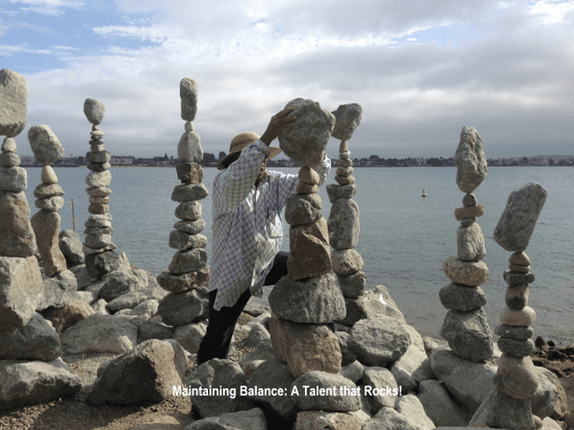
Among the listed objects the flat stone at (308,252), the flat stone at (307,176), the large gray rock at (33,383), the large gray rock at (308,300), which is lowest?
the large gray rock at (33,383)

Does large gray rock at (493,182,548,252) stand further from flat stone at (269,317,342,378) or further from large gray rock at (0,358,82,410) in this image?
large gray rock at (0,358,82,410)

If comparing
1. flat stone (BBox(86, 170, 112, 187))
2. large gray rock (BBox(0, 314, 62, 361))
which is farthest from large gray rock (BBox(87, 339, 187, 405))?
flat stone (BBox(86, 170, 112, 187))

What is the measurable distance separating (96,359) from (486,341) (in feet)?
15.3

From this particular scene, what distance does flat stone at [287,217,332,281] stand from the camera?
325 centimetres

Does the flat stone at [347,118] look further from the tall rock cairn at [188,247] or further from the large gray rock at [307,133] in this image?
the large gray rock at [307,133]

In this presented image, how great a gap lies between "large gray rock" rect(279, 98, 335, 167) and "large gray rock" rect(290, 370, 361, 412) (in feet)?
5.22

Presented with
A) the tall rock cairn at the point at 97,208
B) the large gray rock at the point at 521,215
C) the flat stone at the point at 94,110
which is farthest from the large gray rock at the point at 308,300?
the flat stone at the point at 94,110

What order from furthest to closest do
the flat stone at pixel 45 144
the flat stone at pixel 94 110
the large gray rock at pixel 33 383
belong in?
the flat stone at pixel 94 110, the flat stone at pixel 45 144, the large gray rock at pixel 33 383

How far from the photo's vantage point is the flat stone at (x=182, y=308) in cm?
625

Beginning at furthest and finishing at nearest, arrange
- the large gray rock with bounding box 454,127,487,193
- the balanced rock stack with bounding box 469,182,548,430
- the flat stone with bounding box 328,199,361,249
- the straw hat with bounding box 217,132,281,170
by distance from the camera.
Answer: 1. the flat stone with bounding box 328,199,361,249
2. the large gray rock with bounding box 454,127,487,193
3. the straw hat with bounding box 217,132,281,170
4. the balanced rock stack with bounding box 469,182,548,430

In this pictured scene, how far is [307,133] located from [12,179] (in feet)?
9.76

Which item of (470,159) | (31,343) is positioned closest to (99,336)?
(31,343)

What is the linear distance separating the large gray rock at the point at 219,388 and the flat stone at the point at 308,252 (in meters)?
1.00

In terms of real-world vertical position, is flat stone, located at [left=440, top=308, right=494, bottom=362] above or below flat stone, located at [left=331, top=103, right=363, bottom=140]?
below
